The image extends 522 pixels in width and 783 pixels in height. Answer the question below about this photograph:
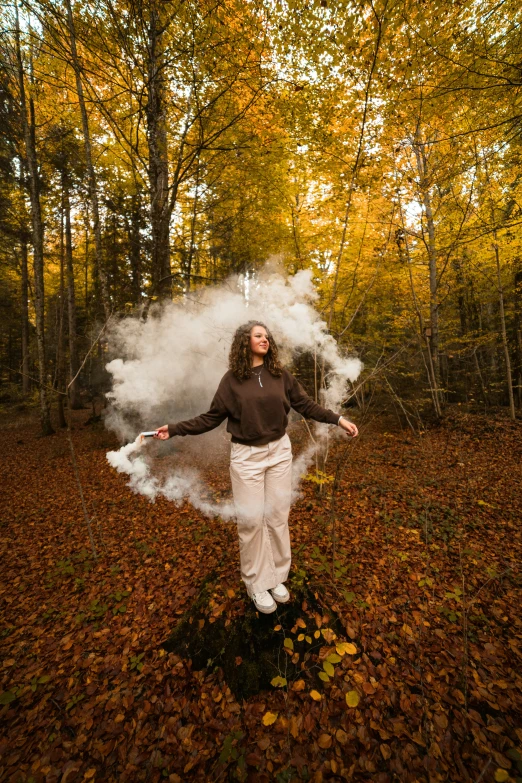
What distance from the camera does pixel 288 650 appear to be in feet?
8.46

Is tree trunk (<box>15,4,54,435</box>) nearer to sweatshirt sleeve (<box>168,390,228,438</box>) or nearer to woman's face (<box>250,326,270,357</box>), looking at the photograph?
sweatshirt sleeve (<box>168,390,228,438</box>)

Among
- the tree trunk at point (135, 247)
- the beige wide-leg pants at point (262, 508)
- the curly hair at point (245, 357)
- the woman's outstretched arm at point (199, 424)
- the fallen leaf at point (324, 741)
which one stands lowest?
the fallen leaf at point (324, 741)

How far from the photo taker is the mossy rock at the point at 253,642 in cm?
246

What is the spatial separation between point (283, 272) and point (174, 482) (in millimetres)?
7347

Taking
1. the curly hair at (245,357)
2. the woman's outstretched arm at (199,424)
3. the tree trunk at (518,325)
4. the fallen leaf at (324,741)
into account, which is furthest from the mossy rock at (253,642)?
the tree trunk at (518,325)

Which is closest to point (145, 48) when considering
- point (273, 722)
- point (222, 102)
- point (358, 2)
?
point (222, 102)

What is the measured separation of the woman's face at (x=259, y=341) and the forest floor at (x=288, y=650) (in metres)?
1.59

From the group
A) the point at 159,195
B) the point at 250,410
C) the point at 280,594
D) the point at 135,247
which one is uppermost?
the point at 159,195

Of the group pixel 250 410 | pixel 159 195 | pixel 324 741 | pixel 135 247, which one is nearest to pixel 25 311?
pixel 135 247

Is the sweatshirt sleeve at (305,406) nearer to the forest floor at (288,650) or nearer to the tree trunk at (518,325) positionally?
the forest floor at (288,650)

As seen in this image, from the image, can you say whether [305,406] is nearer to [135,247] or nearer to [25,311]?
[135,247]

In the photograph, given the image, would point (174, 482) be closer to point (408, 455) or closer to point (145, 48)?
point (408, 455)

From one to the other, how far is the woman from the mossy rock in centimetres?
18

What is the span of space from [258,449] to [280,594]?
4.82 feet
